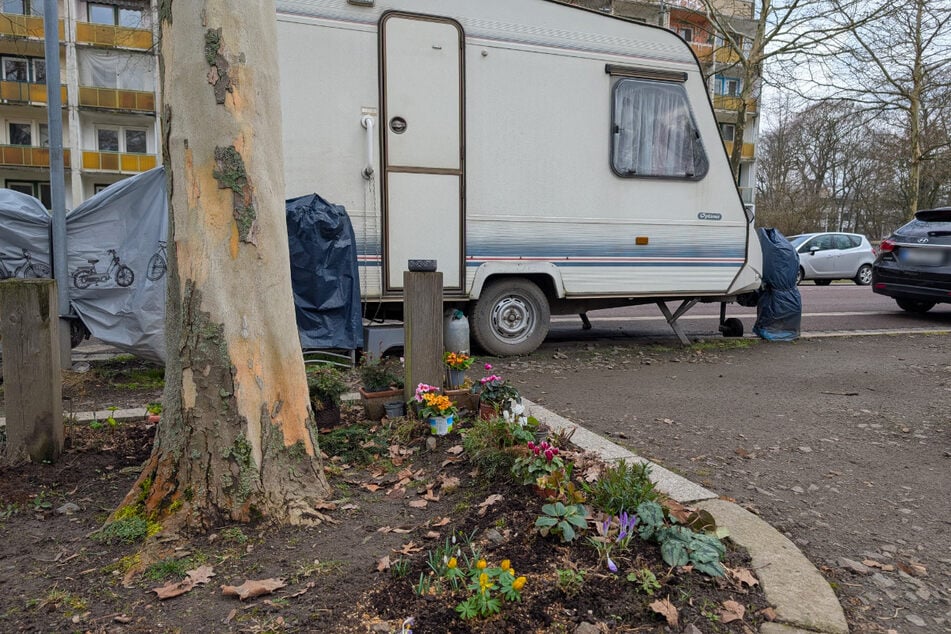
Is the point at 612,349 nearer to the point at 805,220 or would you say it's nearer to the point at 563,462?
the point at 563,462

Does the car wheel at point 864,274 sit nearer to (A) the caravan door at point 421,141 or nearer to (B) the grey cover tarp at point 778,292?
(B) the grey cover tarp at point 778,292

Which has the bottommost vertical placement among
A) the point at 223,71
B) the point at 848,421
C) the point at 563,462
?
the point at 848,421

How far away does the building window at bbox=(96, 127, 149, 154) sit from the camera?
3343 centimetres

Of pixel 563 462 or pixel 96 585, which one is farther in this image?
pixel 563 462

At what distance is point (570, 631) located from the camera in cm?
214

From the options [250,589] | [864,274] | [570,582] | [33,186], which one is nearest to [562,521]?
Answer: [570,582]

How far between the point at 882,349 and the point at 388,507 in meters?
7.50

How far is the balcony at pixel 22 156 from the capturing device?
31.8m

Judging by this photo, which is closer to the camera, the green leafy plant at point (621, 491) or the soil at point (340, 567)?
the soil at point (340, 567)

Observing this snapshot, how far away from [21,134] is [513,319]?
1419 inches

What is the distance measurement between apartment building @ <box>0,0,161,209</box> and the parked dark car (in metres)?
29.4

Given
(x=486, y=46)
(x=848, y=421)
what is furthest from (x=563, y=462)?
(x=486, y=46)

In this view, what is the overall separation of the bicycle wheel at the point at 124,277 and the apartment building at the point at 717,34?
374 inches

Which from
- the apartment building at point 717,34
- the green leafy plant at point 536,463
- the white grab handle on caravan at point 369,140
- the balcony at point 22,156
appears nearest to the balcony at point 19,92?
the balcony at point 22,156
